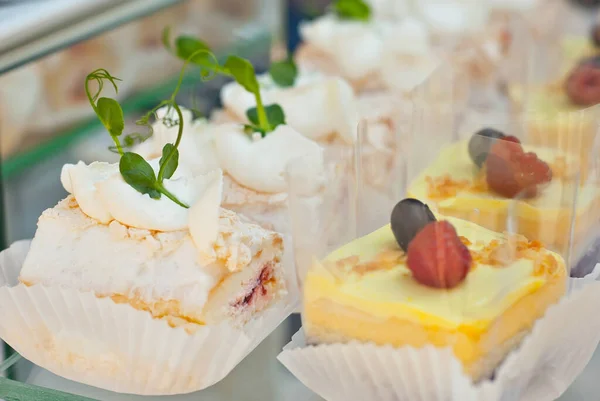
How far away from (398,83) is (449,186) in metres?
0.80

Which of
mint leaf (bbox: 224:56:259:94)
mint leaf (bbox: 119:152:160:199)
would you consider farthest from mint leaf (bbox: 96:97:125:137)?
mint leaf (bbox: 224:56:259:94)

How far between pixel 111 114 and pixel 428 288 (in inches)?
24.6

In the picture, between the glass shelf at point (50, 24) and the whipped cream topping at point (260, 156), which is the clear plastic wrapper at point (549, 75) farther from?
the glass shelf at point (50, 24)

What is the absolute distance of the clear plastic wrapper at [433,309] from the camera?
1308 millimetres

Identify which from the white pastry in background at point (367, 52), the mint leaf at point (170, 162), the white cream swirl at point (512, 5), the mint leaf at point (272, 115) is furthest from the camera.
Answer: the white cream swirl at point (512, 5)

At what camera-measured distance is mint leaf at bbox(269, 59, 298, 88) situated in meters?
2.25

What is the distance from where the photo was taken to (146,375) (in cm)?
146

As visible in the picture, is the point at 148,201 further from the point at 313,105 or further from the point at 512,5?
the point at 512,5

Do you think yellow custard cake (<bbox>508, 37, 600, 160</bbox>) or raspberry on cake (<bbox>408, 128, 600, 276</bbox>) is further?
yellow custard cake (<bbox>508, 37, 600, 160</bbox>)

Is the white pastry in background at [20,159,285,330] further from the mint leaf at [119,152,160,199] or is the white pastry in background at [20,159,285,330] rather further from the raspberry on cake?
the raspberry on cake

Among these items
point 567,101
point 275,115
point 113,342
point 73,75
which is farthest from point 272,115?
point 567,101

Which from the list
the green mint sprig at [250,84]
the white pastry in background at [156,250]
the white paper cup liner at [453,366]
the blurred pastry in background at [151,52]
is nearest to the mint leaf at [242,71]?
the green mint sprig at [250,84]

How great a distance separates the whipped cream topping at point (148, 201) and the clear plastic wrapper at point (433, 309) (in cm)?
16

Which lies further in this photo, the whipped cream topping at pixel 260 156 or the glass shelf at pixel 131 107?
the glass shelf at pixel 131 107
